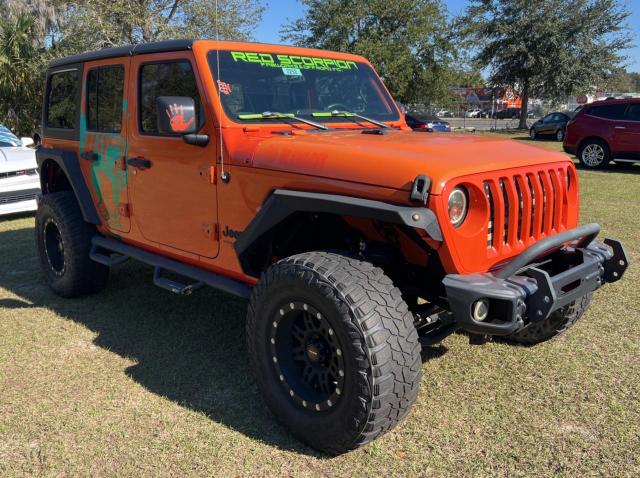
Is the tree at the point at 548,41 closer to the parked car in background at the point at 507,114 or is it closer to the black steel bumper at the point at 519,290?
the parked car in background at the point at 507,114

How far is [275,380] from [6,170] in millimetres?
6988

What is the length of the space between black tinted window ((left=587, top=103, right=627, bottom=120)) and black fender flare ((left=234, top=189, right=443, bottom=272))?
41.8ft

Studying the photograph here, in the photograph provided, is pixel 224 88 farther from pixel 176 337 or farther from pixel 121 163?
pixel 176 337

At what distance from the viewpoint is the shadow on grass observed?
3312 mm

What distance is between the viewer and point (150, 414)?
324cm

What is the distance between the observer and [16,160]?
848 centimetres

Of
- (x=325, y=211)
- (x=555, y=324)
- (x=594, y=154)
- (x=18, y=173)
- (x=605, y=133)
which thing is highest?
(x=605, y=133)

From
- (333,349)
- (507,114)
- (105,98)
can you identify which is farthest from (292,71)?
(507,114)

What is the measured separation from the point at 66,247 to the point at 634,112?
12.8 meters

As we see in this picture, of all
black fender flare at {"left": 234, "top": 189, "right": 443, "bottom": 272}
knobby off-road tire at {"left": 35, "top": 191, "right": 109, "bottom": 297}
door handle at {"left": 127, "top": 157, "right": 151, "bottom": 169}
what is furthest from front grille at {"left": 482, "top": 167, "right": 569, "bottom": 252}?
knobby off-road tire at {"left": 35, "top": 191, "right": 109, "bottom": 297}

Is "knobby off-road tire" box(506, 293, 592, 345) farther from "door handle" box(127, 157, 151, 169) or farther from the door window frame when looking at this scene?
"door handle" box(127, 157, 151, 169)

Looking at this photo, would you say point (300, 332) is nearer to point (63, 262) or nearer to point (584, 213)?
point (63, 262)

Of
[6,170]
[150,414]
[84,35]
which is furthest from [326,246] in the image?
[84,35]

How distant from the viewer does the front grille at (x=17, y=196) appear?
8.22 meters
